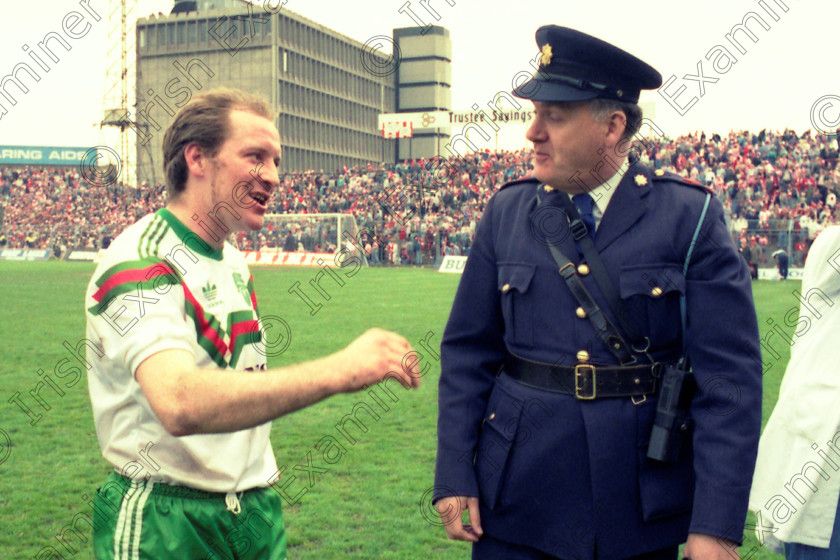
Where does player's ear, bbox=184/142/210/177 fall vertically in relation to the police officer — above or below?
above

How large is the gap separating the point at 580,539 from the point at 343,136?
8122 cm

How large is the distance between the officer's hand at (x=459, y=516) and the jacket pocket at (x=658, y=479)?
53cm

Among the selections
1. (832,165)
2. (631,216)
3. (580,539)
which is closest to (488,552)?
(580,539)

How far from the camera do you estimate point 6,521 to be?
17.6ft

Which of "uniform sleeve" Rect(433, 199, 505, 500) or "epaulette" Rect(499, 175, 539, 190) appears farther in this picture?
"epaulette" Rect(499, 175, 539, 190)

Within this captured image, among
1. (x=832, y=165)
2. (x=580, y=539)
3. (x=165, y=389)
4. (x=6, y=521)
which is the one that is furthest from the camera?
(x=832, y=165)

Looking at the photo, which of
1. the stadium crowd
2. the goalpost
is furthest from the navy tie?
the goalpost

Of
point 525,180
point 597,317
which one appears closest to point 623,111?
point 525,180

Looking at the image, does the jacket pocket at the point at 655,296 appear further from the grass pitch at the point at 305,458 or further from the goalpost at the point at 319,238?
the goalpost at the point at 319,238

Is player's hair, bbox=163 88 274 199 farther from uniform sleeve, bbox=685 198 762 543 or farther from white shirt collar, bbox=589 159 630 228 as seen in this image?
uniform sleeve, bbox=685 198 762 543

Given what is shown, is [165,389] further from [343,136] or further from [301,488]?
[343,136]

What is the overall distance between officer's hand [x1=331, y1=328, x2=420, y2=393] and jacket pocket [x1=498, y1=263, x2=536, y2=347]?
37.1 inches

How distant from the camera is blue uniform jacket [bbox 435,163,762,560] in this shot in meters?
2.47

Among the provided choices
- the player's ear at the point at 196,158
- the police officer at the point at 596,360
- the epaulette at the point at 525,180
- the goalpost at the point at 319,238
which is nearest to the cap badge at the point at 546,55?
the police officer at the point at 596,360
